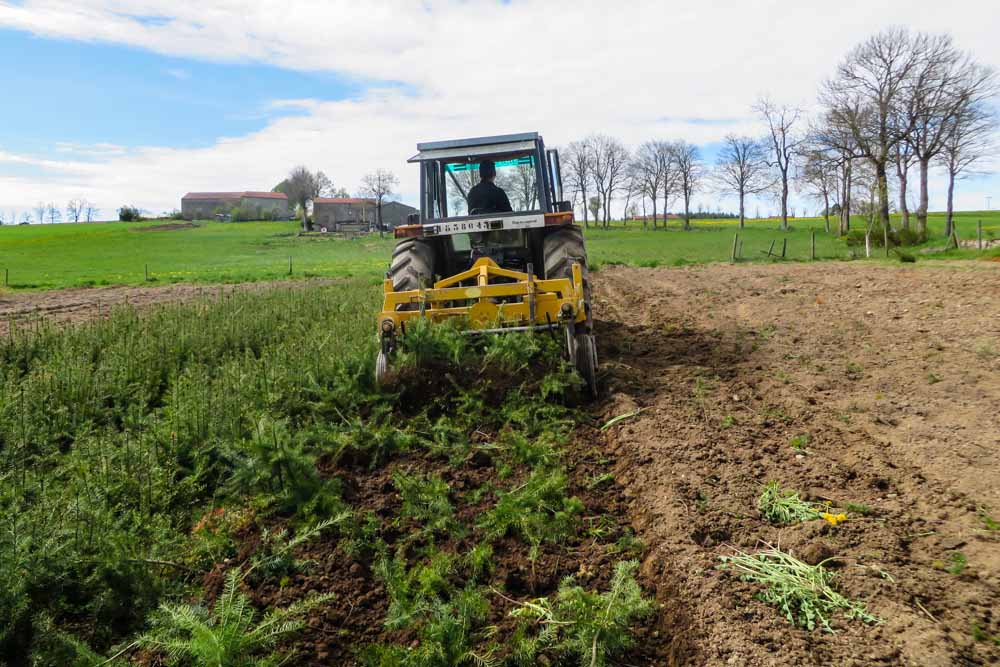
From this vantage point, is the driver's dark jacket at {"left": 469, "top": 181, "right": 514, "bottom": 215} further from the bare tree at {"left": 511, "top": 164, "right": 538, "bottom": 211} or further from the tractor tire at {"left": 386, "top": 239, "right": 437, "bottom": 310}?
the tractor tire at {"left": 386, "top": 239, "right": 437, "bottom": 310}

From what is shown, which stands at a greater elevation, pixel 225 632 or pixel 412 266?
pixel 412 266

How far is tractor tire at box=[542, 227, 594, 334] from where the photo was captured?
6.30 meters

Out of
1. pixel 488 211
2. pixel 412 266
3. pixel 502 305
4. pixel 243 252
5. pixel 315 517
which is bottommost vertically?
pixel 315 517

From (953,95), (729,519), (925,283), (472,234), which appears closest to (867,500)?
(729,519)

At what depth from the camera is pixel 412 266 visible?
6508 mm

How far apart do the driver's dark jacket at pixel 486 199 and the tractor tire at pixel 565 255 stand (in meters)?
0.71

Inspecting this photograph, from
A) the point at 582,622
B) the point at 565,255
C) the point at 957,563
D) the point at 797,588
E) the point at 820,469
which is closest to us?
the point at 582,622

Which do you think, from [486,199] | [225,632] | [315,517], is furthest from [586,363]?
[225,632]

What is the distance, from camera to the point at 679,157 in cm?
7512

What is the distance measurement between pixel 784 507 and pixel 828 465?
29.7 inches

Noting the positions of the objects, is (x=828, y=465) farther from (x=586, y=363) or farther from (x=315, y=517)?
(x=315, y=517)

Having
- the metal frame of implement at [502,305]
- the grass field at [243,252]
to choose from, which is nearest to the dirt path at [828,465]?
the metal frame of implement at [502,305]

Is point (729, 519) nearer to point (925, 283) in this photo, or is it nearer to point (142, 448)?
point (142, 448)

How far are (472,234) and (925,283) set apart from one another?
8504 millimetres
